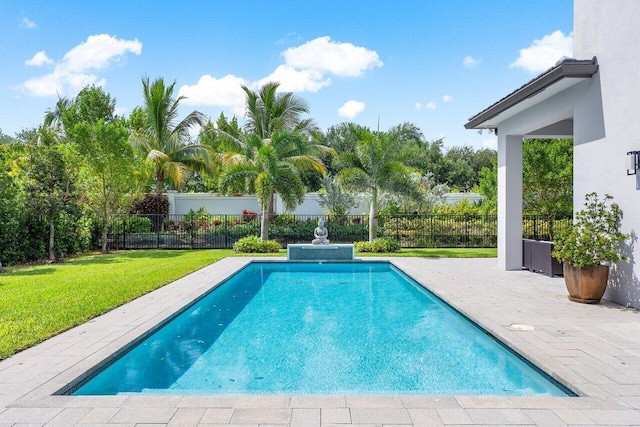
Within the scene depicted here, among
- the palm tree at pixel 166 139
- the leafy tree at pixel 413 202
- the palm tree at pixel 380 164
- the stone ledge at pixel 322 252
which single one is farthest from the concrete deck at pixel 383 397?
the palm tree at pixel 166 139

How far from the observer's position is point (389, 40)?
1645cm

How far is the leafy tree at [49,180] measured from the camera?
13062 millimetres

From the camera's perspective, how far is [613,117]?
6621 mm

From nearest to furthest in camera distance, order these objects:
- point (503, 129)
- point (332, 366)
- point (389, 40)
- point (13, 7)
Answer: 1. point (332, 366)
2. point (503, 129)
3. point (13, 7)
4. point (389, 40)

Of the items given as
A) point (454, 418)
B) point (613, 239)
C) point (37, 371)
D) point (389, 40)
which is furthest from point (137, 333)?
point (389, 40)

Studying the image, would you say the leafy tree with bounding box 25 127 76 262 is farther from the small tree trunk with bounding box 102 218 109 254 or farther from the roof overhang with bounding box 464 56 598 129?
the roof overhang with bounding box 464 56 598 129

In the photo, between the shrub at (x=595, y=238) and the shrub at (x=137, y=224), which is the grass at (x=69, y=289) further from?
the shrub at (x=595, y=238)

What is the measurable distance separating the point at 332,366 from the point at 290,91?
1996 centimetres

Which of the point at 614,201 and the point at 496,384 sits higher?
the point at 614,201

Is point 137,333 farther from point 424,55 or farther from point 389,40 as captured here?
point 424,55

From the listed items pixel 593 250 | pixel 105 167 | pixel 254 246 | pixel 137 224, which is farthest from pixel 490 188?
pixel 105 167

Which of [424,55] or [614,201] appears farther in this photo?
[424,55]

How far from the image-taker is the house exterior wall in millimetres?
6270

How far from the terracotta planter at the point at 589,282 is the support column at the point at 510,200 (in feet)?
12.3
